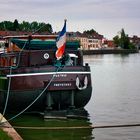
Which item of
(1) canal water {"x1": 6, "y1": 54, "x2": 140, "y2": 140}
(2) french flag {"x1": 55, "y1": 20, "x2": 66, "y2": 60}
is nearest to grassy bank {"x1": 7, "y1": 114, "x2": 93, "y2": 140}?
(1) canal water {"x1": 6, "y1": 54, "x2": 140, "y2": 140}

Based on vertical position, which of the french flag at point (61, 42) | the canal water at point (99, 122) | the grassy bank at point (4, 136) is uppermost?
the french flag at point (61, 42)

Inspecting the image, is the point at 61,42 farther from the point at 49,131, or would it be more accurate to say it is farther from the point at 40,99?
the point at 49,131

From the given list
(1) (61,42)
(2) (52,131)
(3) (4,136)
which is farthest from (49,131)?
(3) (4,136)

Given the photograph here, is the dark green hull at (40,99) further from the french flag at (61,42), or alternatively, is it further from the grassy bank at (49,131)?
the french flag at (61,42)

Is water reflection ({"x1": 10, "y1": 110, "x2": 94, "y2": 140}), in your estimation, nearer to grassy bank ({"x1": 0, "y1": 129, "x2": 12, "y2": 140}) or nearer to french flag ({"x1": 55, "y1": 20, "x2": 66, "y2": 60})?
grassy bank ({"x1": 0, "y1": 129, "x2": 12, "y2": 140})

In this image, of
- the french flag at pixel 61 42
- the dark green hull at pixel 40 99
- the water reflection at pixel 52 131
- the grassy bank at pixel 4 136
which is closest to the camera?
the grassy bank at pixel 4 136

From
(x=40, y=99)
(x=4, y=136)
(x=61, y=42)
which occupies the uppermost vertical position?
(x=61, y=42)

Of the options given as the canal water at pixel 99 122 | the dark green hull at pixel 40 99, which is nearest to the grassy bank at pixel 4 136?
the canal water at pixel 99 122

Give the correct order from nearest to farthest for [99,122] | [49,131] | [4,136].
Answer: [4,136] < [49,131] < [99,122]

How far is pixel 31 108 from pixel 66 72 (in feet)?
6.42

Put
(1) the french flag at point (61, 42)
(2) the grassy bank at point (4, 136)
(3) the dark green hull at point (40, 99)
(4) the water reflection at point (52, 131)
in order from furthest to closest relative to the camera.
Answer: (3) the dark green hull at point (40, 99), (1) the french flag at point (61, 42), (4) the water reflection at point (52, 131), (2) the grassy bank at point (4, 136)

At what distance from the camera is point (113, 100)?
2747cm

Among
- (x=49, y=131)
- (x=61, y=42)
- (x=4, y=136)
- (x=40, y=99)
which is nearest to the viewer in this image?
(x=4, y=136)

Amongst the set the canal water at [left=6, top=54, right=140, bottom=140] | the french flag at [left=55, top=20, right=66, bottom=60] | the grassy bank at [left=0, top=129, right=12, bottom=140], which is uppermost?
the french flag at [left=55, top=20, right=66, bottom=60]
